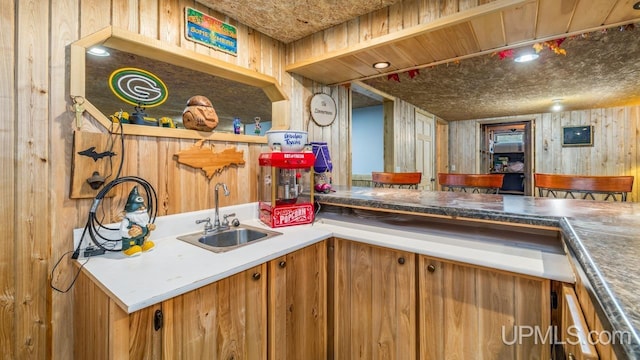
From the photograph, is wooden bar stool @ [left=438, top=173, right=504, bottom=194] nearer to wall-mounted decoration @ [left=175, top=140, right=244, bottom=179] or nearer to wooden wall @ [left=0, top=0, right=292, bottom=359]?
wall-mounted decoration @ [left=175, top=140, right=244, bottom=179]

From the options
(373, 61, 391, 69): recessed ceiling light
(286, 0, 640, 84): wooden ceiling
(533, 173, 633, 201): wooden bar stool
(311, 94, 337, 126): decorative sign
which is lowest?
(533, 173, 633, 201): wooden bar stool

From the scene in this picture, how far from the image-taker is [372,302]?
1468 millimetres

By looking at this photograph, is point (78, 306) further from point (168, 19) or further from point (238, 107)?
point (238, 107)

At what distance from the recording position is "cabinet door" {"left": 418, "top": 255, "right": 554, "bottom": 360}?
1064 mm

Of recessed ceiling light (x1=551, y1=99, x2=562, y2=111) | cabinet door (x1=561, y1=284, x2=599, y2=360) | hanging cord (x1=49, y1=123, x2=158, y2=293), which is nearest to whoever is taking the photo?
cabinet door (x1=561, y1=284, x2=599, y2=360)

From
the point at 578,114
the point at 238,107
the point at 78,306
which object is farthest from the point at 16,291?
the point at 578,114

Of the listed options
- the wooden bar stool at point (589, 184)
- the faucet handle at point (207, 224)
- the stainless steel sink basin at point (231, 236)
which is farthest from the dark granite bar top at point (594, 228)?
the faucet handle at point (207, 224)

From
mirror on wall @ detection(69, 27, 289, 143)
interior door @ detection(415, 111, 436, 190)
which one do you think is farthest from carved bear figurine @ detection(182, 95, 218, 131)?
interior door @ detection(415, 111, 436, 190)

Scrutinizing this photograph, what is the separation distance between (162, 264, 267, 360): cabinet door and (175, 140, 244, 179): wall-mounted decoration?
2.62 feet

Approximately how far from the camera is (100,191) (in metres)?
1.30

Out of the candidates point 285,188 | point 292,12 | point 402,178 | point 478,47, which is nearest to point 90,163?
point 285,188

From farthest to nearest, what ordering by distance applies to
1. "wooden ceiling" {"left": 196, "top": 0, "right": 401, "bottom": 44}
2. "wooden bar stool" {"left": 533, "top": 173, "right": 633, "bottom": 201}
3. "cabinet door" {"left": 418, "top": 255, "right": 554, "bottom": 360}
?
"wooden bar stool" {"left": 533, "top": 173, "right": 633, "bottom": 201} → "wooden ceiling" {"left": 196, "top": 0, "right": 401, "bottom": 44} → "cabinet door" {"left": 418, "top": 255, "right": 554, "bottom": 360}

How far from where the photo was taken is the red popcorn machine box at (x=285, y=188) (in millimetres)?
1729

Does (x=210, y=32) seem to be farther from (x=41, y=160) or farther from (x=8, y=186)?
(x=8, y=186)
